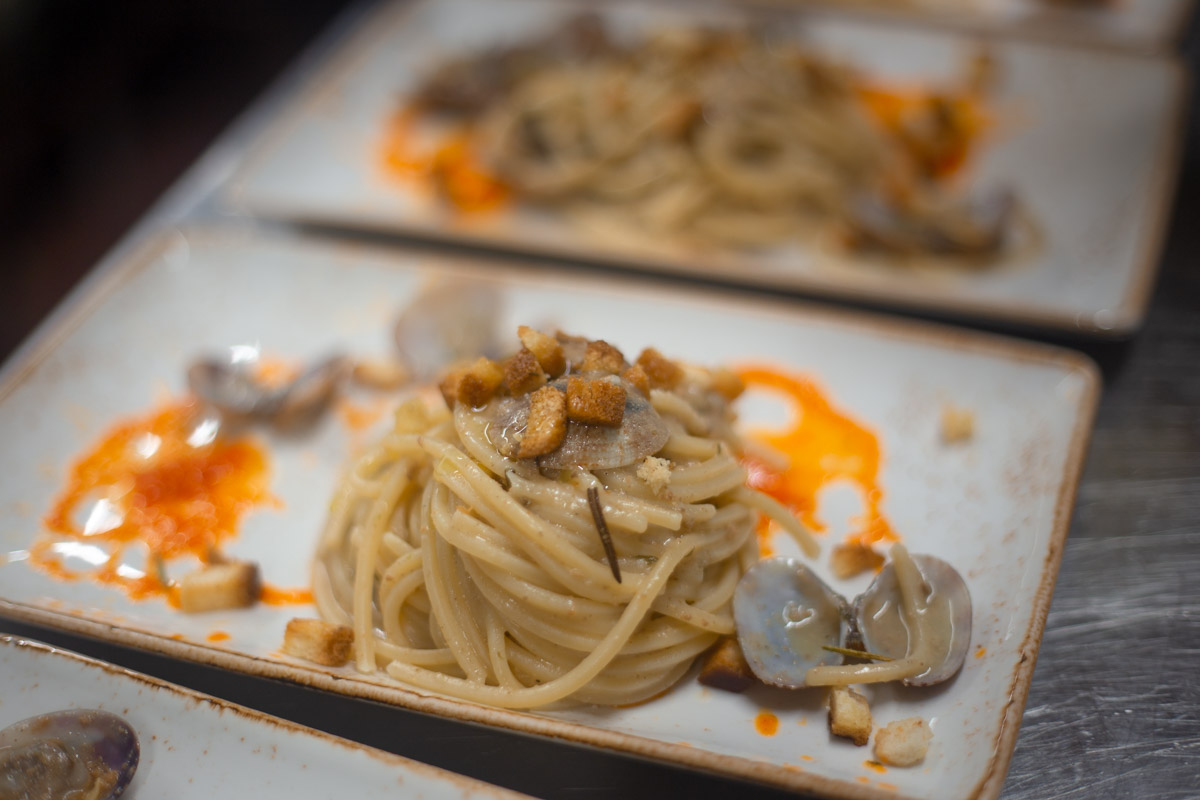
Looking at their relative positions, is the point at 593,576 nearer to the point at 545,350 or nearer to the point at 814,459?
the point at 545,350

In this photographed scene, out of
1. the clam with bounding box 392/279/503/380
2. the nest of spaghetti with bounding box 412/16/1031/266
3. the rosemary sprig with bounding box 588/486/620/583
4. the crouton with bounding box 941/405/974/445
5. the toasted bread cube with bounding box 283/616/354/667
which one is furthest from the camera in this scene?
Answer: the nest of spaghetti with bounding box 412/16/1031/266

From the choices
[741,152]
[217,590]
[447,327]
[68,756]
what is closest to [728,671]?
[217,590]

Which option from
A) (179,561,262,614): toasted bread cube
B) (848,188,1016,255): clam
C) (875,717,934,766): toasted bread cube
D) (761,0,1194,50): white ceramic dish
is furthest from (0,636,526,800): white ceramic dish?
(761,0,1194,50): white ceramic dish

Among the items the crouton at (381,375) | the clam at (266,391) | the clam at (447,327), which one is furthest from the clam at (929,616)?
the clam at (266,391)

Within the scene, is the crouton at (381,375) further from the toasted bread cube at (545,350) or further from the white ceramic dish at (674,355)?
the toasted bread cube at (545,350)

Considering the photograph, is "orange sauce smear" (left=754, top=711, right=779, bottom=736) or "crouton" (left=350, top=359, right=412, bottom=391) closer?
"orange sauce smear" (left=754, top=711, right=779, bottom=736)

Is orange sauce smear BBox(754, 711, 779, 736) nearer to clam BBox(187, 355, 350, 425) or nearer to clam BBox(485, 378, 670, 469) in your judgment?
clam BBox(485, 378, 670, 469)
